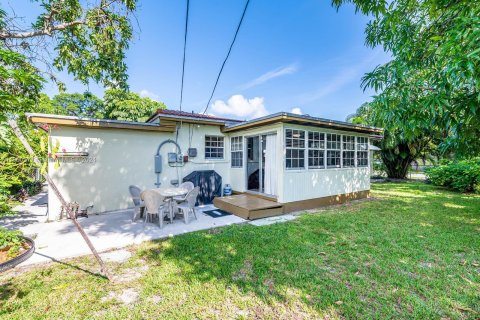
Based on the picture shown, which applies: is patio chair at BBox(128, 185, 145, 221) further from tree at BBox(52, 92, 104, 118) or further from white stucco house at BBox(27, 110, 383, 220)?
tree at BBox(52, 92, 104, 118)

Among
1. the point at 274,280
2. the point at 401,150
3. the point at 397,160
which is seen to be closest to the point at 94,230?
the point at 274,280

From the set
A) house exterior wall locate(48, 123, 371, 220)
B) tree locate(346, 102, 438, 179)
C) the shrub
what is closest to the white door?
house exterior wall locate(48, 123, 371, 220)

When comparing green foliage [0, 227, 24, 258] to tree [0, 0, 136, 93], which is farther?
tree [0, 0, 136, 93]

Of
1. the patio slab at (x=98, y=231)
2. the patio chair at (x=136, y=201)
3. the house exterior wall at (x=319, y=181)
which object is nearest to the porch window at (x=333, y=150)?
the house exterior wall at (x=319, y=181)

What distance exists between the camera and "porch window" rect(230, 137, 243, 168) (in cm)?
850

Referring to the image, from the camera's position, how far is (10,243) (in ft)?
8.71

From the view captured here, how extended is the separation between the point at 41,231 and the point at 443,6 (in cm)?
907

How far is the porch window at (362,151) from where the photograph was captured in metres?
8.80

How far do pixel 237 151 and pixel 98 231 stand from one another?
528 cm

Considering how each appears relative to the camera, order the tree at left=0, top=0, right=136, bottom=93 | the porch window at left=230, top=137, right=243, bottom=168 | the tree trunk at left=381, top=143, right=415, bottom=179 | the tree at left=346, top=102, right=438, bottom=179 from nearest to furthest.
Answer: the tree at left=0, top=0, right=136, bottom=93
the porch window at left=230, top=137, right=243, bottom=168
the tree at left=346, top=102, right=438, bottom=179
the tree trunk at left=381, top=143, right=415, bottom=179

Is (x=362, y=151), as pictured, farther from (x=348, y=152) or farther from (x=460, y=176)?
(x=460, y=176)

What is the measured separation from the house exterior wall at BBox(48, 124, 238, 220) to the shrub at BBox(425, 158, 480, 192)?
1276cm

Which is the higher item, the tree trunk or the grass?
the tree trunk

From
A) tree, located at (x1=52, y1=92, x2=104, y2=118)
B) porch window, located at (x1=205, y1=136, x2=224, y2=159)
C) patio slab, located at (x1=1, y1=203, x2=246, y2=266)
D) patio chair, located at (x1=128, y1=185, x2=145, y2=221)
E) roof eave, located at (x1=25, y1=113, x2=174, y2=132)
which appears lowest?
patio slab, located at (x1=1, y1=203, x2=246, y2=266)
